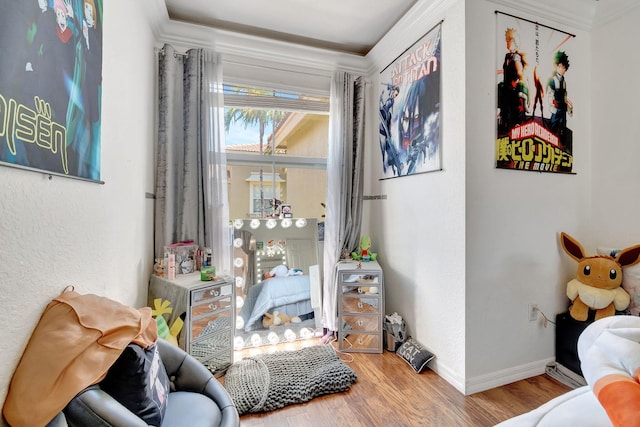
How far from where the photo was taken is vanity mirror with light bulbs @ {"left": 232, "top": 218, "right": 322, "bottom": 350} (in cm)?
254

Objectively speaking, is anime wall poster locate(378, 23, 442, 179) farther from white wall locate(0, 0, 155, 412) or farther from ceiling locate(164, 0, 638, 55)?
white wall locate(0, 0, 155, 412)

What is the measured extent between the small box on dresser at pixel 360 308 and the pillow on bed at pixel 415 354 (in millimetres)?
210

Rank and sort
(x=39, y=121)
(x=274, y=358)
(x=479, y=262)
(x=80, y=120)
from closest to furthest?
(x=39, y=121) < (x=80, y=120) < (x=479, y=262) < (x=274, y=358)

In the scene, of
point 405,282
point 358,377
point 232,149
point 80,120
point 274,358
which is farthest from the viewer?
point 232,149

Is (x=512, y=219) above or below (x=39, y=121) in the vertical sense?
below

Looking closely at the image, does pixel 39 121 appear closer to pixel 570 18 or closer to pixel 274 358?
pixel 274 358

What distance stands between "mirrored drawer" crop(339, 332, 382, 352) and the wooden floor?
0.35 metres

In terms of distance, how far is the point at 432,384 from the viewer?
6.16 feet

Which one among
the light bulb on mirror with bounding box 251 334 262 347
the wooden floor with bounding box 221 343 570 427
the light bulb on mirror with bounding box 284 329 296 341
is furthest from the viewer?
the light bulb on mirror with bounding box 284 329 296 341

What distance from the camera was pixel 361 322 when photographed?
2436mm

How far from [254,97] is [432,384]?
280 centimetres

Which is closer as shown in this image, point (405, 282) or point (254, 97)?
point (405, 282)

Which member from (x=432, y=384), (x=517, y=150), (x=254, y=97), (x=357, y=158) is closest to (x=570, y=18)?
(x=517, y=150)

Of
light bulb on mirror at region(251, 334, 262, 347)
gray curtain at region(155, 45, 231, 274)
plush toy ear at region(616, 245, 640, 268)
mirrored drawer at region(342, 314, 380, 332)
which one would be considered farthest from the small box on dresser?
plush toy ear at region(616, 245, 640, 268)
